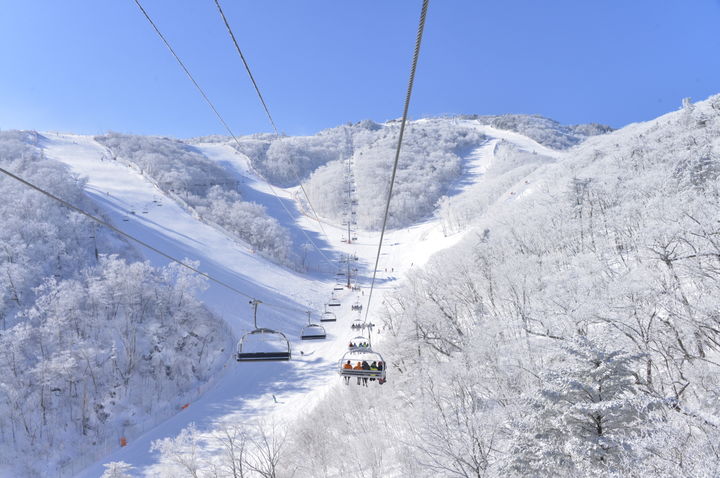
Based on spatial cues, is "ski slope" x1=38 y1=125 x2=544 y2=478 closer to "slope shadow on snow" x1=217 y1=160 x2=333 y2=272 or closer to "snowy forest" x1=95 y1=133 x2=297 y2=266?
"slope shadow on snow" x1=217 y1=160 x2=333 y2=272

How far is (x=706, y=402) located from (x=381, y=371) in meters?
15.6

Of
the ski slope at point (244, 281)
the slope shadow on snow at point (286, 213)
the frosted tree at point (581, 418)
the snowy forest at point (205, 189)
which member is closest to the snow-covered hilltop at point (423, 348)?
the frosted tree at point (581, 418)

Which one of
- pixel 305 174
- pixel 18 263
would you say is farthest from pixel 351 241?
pixel 305 174

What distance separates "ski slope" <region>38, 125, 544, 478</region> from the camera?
35.2 meters

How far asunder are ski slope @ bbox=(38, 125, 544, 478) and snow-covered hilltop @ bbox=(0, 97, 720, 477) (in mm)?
406

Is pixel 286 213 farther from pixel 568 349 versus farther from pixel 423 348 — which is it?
pixel 568 349

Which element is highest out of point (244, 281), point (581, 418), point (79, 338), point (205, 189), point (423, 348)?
point (205, 189)

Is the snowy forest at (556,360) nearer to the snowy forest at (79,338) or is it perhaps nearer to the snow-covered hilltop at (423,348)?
the snow-covered hilltop at (423,348)

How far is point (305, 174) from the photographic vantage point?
635ft

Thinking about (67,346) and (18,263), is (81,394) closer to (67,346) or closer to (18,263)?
(67,346)

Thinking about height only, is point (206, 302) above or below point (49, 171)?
below

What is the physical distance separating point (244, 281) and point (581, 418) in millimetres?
53222

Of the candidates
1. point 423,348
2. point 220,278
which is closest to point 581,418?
point 423,348

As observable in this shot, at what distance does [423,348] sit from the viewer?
115 feet
